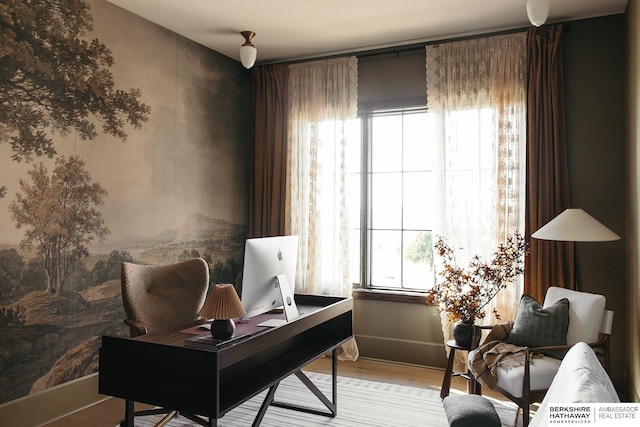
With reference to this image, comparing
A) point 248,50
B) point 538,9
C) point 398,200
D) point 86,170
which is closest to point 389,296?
point 398,200

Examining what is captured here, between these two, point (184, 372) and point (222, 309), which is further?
point (222, 309)

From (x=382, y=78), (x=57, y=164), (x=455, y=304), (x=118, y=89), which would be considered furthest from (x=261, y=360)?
(x=382, y=78)

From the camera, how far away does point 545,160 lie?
4016 mm

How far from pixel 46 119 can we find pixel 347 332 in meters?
2.47

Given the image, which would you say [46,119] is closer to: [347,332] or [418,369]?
[347,332]

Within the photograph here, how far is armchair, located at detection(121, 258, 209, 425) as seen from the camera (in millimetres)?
3096

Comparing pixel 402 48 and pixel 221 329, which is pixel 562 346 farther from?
pixel 402 48

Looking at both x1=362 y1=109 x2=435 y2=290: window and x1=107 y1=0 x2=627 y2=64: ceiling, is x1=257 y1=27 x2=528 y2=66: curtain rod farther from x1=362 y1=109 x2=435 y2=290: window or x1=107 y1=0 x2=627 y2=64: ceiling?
x1=362 y1=109 x2=435 y2=290: window

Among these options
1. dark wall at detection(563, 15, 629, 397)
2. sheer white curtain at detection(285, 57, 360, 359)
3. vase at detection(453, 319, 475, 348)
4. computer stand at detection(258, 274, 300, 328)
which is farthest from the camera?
sheer white curtain at detection(285, 57, 360, 359)

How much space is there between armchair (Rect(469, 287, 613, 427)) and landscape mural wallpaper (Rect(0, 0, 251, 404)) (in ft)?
8.85

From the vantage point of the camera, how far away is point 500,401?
12.2 ft

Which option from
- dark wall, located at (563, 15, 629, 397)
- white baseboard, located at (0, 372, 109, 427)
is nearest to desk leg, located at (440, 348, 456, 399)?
dark wall, located at (563, 15, 629, 397)

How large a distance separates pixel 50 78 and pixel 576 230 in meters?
3.69

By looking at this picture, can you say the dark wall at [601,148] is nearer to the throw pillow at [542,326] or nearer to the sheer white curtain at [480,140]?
the sheer white curtain at [480,140]
